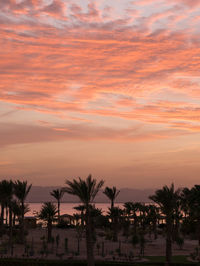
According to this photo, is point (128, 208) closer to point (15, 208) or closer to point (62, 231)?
point (62, 231)

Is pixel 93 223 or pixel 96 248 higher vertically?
pixel 93 223

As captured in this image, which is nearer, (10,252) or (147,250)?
(10,252)

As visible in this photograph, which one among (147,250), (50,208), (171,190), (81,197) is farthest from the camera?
(50,208)

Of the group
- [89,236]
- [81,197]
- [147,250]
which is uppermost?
[81,197]

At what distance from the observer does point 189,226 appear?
68.3 meters

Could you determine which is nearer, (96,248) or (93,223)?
(93,223)

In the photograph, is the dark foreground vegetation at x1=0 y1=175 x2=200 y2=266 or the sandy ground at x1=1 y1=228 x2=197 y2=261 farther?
the sandy ground at x1=1 y1=228 x2=197 y2=261

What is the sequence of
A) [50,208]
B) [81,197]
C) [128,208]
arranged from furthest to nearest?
[128,208]
[50,208]
[81,197]

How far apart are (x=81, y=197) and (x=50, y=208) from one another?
1289 inches

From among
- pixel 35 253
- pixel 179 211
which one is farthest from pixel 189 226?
pixel 35 253

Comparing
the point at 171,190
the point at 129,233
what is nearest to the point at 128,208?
the point at 129,233

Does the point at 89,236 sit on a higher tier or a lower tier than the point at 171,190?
lower

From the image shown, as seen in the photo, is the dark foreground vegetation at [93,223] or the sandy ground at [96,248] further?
the sandy ground at [96,248]

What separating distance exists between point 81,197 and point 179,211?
137 feet
